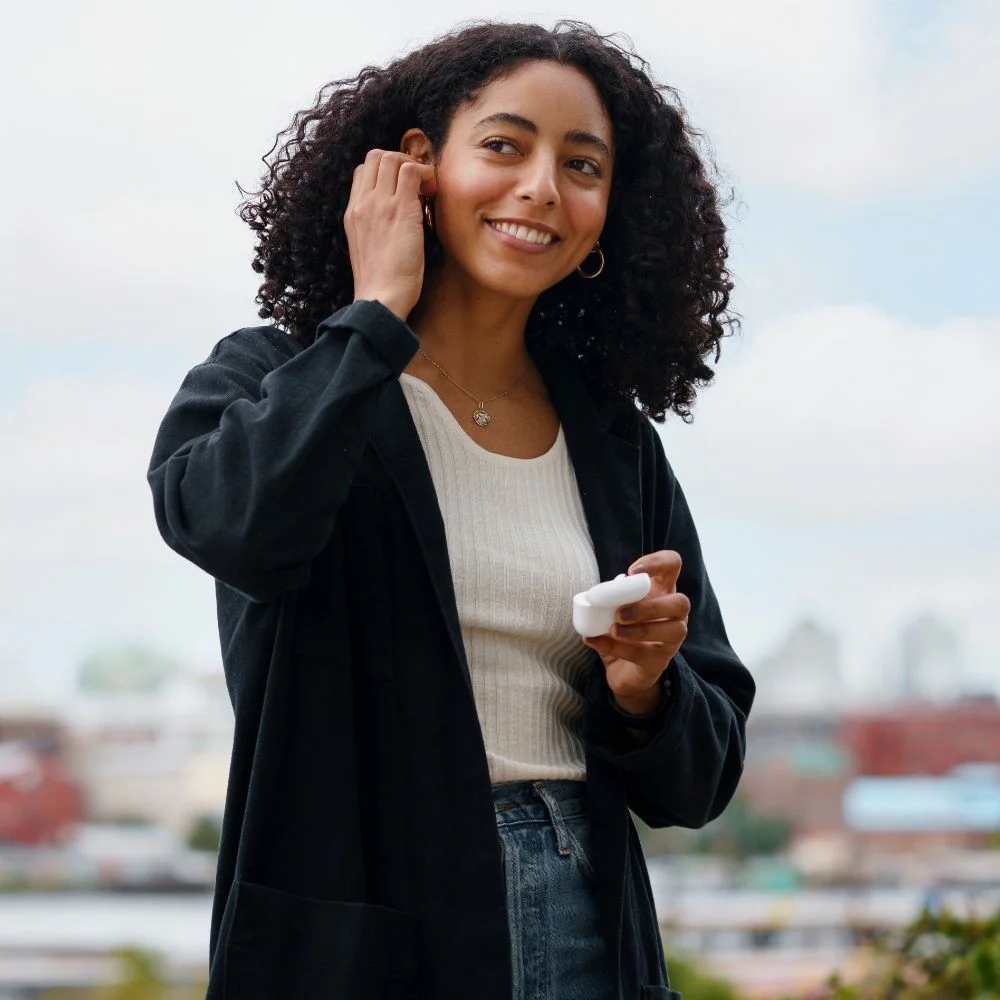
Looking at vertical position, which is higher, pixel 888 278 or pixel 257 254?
pixel 888 278

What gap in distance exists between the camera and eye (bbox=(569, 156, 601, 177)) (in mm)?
1322

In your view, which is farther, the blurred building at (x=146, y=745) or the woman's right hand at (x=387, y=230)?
the blurred building at (x=146, y=745)

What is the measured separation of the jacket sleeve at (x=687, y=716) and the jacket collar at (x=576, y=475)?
0.21ft

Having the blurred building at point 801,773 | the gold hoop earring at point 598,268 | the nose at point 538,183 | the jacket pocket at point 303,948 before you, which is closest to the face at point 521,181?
the nose at point 538,183

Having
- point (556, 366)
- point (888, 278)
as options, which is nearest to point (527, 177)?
point (556, 366)

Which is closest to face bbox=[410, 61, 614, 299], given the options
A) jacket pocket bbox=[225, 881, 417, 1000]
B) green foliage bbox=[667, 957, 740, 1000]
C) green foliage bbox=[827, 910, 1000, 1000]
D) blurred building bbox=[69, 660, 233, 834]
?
jacket pocket bbox=[225, 881, 417, 1000]

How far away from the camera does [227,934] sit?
1070mm

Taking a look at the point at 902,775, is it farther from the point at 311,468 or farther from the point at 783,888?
the point at 311,468

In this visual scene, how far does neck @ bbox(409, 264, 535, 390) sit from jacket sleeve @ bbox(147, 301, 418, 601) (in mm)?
223


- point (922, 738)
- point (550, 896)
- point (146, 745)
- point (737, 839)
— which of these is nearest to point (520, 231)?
point (550, 896)

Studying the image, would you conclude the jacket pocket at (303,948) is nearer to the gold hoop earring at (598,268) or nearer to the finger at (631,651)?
the finger at (631,651)

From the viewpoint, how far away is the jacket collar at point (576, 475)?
1.16 m

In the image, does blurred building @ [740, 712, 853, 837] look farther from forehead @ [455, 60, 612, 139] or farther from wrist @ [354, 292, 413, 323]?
wrist @ [354, 292, 413, 323]

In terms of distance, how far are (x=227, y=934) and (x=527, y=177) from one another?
65 centimetres
